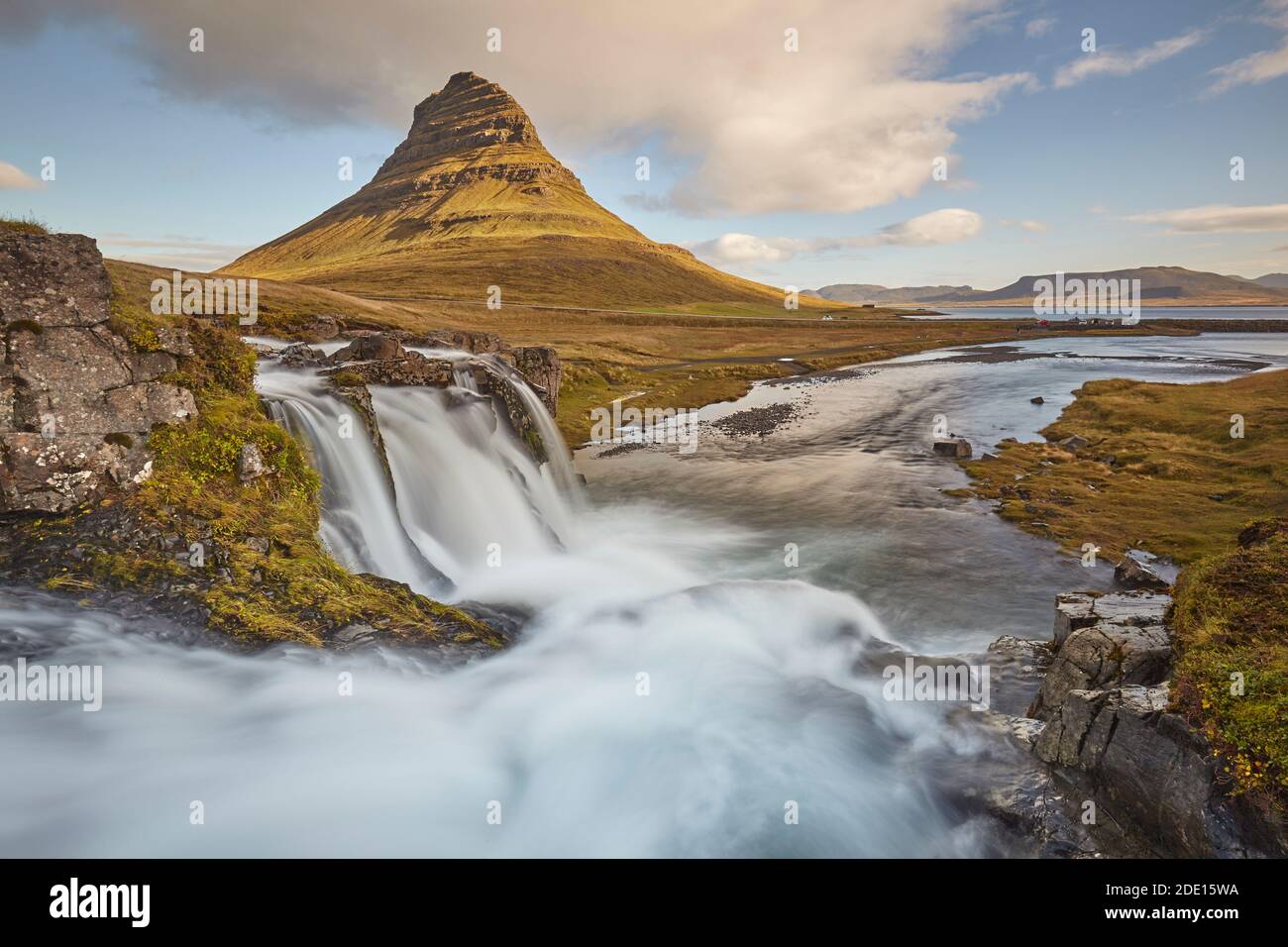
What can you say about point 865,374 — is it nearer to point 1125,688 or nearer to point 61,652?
point 1125,688

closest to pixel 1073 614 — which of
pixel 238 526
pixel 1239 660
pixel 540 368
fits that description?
pixel 1239 660

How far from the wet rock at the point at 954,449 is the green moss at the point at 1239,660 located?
23451 millimetres

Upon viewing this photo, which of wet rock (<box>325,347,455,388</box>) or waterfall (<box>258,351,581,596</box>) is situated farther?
wet rock (<box>325,347,455,388</box>)

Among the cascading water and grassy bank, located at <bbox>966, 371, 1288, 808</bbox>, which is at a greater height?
grassy bank, located at <bbox>966, 371, 1288, 808</bbox>

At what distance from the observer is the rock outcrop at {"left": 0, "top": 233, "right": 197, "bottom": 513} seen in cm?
983

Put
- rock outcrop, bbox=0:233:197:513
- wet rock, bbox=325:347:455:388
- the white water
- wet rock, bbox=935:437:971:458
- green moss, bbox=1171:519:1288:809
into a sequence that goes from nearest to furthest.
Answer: green moss, bbox=1171:519:1288:809 → the white water → rock outcrop, bbox=0:233:197:513 → wet rock, bbox=325:347:455:388 → wet rock, bbox=935:437:971:458

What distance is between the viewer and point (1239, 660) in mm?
7008

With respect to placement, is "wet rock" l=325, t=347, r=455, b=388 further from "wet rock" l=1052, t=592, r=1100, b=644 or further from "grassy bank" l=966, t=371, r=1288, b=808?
"grassy bank" l=966, t=371, r=1288, b=808

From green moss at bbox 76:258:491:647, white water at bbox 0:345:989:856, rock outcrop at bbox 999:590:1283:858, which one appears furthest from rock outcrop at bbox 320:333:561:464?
rock outcrop at bbox 999:590:1283:858

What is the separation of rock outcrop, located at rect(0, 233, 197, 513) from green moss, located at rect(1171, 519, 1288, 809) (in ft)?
52.2

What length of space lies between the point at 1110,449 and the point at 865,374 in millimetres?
42749
